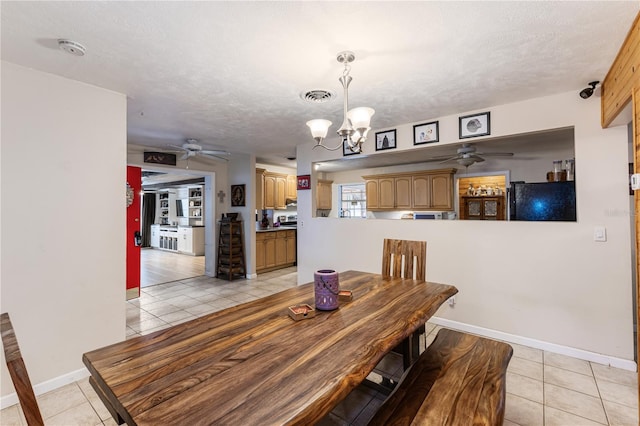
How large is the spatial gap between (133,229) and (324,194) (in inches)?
159

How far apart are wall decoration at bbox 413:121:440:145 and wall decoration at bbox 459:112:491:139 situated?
262 mm

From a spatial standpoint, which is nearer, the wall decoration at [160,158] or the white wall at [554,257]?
the white wall at [554,257]

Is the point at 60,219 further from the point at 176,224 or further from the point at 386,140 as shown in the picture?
the point at 176,224

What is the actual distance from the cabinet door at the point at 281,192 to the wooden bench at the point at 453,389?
527cm

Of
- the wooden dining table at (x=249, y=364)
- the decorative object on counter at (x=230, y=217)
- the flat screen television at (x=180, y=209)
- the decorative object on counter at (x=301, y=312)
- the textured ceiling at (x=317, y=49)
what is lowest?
the wooden dining table at (x=249, y=364)

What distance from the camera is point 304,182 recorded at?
14.8 feet

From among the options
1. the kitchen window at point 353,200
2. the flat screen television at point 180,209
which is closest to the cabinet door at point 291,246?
the kitchen window at point 353,200

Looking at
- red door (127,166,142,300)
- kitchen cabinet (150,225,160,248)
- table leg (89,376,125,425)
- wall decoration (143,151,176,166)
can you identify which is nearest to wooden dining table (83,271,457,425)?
table leg (89,376,125,425)

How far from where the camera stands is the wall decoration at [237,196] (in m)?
5.59

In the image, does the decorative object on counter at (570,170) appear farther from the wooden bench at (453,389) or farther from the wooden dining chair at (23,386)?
the wooden dining chair at (23,386)

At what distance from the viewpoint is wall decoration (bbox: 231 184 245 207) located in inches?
220

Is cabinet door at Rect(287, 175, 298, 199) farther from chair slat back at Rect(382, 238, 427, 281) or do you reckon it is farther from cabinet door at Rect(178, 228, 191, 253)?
chair slat back at Rect(382, 238, 427, 281)

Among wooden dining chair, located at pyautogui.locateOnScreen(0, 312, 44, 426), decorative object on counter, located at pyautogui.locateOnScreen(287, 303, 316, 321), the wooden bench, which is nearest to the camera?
wooden dining chair, located at pyautogui.locateOnScreen(0, 312, 44, 426)

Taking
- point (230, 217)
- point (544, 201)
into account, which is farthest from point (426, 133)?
point (230, 217)
